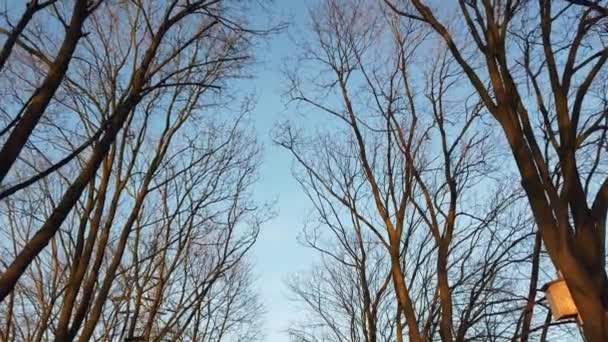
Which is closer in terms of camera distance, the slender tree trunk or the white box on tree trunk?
the slender tree trunk

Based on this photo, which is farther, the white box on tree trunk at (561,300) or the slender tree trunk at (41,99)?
the white box on tree trunk at (561,300)

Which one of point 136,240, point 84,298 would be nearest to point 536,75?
point 84,298

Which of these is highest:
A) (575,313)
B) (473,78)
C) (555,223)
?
(473,78)

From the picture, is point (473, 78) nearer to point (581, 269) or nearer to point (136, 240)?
point (581, 269)

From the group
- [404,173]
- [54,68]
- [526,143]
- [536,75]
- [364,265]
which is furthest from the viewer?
[364,265]

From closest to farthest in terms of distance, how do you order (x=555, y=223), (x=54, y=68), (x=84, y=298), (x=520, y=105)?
(x=54, y=68), (x=555, y=223), (x=520, y=105), (x=84, y=298)

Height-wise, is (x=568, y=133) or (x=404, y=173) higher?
(x=404, y=173)

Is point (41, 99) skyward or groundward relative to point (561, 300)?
skyward

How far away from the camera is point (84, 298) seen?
650 centimetres

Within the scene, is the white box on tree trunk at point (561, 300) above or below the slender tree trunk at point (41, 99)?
below

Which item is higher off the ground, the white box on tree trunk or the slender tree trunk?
the slender tree trunk

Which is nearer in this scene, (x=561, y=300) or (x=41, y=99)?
(x=41, y=99)

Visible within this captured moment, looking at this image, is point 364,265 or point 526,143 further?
point 364,265

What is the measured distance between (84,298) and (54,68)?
300 centimetres
